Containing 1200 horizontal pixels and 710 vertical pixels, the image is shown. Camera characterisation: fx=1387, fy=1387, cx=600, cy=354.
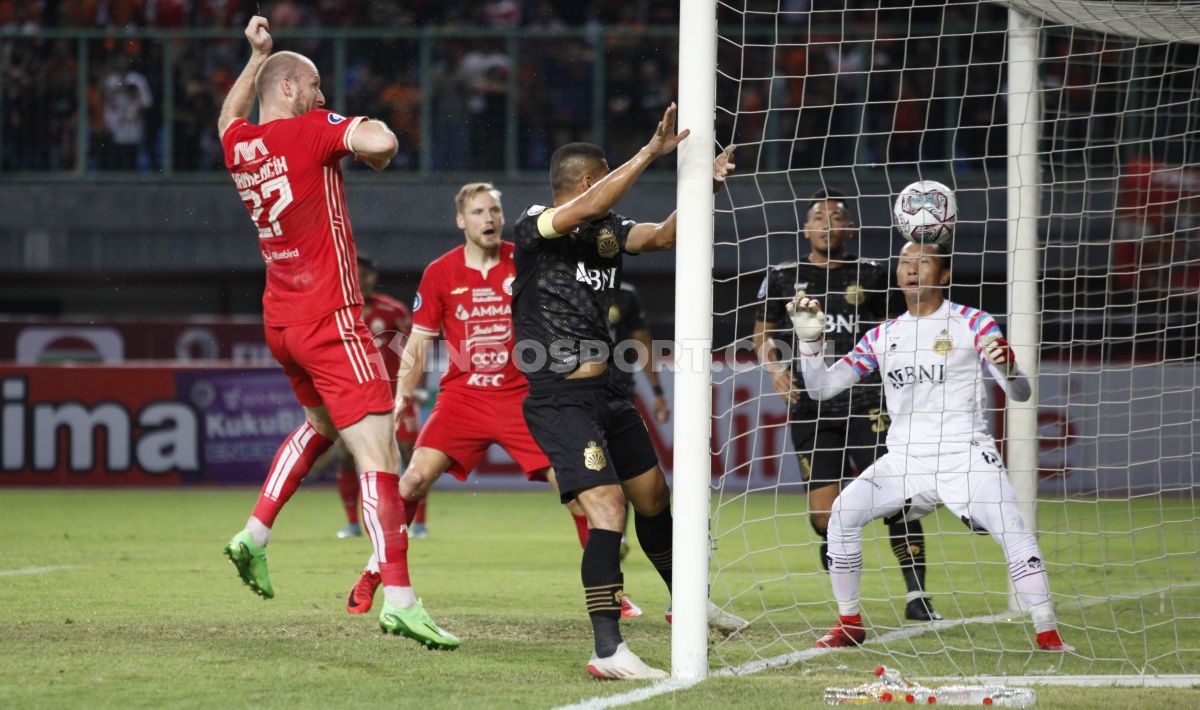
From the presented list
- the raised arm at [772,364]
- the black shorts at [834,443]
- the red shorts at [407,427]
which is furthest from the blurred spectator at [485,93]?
the black shorts at [834,443]

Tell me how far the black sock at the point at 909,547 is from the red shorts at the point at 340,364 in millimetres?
3013

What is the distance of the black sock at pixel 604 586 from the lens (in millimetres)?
5160

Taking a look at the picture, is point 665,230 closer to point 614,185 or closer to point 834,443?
point 614,185

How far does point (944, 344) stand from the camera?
6434 millimetres

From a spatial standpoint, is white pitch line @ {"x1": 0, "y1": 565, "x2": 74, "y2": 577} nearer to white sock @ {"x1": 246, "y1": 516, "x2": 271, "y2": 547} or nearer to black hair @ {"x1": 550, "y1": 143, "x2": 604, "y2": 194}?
white sock @ {"x1": 246, "y1": 516, "x2": 271, "y2": 547}

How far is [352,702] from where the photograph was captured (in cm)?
461

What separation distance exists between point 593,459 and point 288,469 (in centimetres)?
160

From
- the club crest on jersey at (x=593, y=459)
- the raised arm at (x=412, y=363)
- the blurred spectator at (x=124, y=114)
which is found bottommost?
the club crest on jersey at (x=593, y=459)

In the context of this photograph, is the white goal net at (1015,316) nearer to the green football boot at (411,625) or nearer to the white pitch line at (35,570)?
the green football boot at (411,625)

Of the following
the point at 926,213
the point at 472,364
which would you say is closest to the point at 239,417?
the point at 472,364

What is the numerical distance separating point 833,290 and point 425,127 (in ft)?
37.1

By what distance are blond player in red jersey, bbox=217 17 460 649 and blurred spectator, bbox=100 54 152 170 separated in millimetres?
13298

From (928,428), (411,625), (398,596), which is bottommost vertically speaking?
(411,625)
